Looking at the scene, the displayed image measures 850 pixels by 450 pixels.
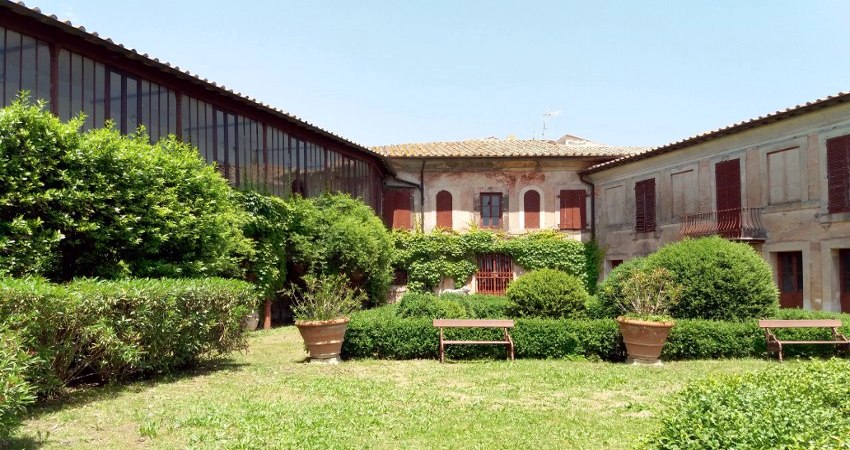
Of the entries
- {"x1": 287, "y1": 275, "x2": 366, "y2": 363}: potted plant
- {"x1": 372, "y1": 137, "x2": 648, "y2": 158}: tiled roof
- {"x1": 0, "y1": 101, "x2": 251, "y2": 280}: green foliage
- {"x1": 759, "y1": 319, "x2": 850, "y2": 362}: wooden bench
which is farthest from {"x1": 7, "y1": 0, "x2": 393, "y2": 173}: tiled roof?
{"x1": 759, "y1": 319, "x2": 850, "y2": 362}: wooden bench

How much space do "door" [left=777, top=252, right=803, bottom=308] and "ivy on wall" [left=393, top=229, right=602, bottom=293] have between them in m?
8.60

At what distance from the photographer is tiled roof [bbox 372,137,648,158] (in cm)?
2628

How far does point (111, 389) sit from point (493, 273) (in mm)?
19667

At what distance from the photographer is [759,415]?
3.51m

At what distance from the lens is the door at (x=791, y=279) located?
17.2m

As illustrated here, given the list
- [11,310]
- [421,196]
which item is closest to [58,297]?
[11,310]

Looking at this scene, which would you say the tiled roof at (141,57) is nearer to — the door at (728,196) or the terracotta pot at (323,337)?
the terracotta pot at (323,337)

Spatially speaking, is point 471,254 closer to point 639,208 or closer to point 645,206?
point 639,208

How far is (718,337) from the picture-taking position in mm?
10914

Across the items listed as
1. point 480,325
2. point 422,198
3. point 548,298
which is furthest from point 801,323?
point 422,198

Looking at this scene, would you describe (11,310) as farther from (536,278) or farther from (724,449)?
(536,278)

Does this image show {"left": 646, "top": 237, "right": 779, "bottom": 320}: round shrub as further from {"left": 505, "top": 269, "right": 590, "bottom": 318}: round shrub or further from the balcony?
the balcony

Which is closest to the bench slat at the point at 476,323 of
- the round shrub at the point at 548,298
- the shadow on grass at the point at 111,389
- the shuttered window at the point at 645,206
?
the round shrub at the point at 548,298

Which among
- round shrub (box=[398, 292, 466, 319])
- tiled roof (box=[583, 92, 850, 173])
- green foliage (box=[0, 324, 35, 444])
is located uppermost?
tiled roof (box=[583, 92, 850, 173])
